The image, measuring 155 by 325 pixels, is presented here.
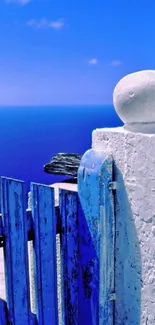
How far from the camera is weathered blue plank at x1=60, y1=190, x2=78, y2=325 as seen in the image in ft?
5.86

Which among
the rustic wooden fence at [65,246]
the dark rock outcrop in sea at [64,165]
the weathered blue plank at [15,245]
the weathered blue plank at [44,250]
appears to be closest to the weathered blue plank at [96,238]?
the rustic wooden fence at [65,246]

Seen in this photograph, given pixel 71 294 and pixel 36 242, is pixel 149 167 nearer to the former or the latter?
pixel 36 242

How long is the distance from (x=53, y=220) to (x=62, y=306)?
18.5 inches

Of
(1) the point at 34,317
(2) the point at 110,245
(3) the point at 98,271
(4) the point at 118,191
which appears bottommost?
(1) the point at 34,317

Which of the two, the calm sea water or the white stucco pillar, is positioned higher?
the calm sea water

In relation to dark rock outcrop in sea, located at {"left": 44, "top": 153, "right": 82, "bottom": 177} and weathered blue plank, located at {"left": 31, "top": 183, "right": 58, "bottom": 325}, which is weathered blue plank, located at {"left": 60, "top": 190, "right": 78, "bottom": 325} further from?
dark rock outcrop in sea, located at {"left": 44, "top": 153, "right": 82, "bottom": 177}

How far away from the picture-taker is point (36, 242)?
1.72 metres

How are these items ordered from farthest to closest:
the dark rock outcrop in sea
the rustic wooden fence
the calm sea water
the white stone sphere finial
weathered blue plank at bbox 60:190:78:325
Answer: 1. the calm sea water
2. the dark rock outcrop in sea
3. weathered blue plank at bbox 60:190:78:325
4. the rustic wooden fence
5. the white stone sphere finial

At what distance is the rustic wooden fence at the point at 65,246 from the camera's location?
167 cm

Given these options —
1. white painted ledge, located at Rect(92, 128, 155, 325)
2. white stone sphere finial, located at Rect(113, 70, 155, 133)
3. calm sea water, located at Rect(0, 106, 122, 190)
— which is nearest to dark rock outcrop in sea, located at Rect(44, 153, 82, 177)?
calm sea water, located at Rect(0, 106, 122, 190)

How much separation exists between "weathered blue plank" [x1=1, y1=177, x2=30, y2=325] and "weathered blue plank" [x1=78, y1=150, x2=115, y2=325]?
0.95 ft

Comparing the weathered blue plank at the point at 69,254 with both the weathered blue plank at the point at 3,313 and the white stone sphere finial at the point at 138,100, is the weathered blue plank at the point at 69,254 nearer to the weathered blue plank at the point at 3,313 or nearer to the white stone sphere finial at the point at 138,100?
the weathered blue plank at the point at 3,313

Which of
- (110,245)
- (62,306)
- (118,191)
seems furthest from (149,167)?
(62,306)

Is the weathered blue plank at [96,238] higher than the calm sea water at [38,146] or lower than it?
lower
